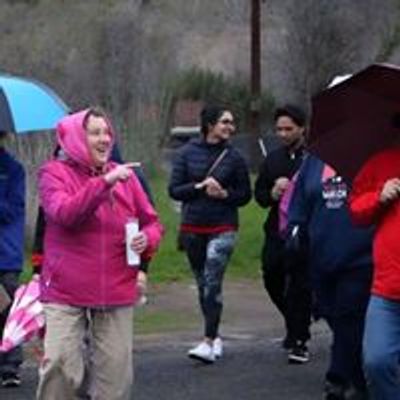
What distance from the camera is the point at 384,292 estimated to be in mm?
6266

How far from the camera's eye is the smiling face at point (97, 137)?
6535mm

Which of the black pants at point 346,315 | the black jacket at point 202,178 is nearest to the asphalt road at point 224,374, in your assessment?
the black pants at point 346,315

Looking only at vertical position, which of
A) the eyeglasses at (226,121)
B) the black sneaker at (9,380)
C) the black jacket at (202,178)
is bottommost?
the black sneaker at (9,380)

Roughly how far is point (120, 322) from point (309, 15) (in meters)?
27.0

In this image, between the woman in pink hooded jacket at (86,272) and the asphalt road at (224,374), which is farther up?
the woman in pink hooded jacket at (86,272)

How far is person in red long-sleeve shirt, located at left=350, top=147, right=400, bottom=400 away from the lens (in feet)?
20.5

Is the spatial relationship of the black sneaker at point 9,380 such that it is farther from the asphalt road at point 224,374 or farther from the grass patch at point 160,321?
the grass patch at point 160,321

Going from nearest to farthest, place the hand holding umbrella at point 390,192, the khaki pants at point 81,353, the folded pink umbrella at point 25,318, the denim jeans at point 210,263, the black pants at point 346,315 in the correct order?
the hand holding umbrella at point 390,192 < the khaki pants at point 81,353 < the folded pink umbrella at point 25,318 < the black pants at point 346,315 < the denim jeans at point 210,263

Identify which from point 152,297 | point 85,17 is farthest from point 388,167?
point 85,17

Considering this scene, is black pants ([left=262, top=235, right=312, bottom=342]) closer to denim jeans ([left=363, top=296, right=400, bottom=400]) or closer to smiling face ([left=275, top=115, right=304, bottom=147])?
smiling face ([left=275, top=115, right=304, bottom=147])

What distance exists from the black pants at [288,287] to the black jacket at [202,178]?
339mm

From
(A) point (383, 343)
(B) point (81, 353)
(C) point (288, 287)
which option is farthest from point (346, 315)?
(C) point (288, 287)

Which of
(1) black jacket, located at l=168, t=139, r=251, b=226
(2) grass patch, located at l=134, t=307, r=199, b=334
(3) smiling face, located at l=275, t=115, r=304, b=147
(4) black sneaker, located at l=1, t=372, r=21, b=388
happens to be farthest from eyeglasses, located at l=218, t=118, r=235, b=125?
(4) black sneaker, located at l=1, t=372, r=21, b=388

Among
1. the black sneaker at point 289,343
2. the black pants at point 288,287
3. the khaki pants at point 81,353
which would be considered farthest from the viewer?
the black sneaker at point 289,343
